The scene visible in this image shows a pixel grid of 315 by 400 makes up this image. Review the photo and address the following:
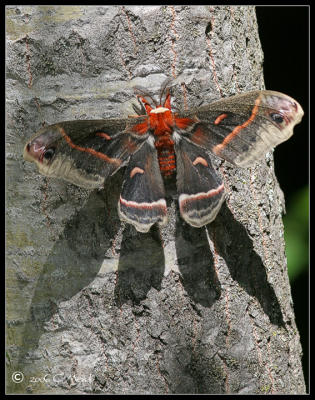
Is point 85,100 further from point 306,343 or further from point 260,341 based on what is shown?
point 306,343

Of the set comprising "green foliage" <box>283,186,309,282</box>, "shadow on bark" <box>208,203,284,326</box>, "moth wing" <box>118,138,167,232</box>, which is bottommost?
"green foliage" <box>283,186,309,282</box>

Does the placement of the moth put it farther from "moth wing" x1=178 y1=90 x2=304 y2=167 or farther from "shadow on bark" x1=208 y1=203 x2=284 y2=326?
"shadow on bark" x1=208 y1=203 x2=284 y2=326

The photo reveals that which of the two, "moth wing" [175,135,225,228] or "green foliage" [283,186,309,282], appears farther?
"green foliage" [283,186,309,282]

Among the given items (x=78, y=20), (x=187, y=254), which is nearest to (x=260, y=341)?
(x=187, y=254)

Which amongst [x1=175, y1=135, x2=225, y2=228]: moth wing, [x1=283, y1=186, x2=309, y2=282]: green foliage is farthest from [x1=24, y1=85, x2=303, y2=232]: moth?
[x1=283, y1=186, x2=309, y2=282]: green foliage

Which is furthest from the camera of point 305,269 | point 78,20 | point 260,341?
point 305,269

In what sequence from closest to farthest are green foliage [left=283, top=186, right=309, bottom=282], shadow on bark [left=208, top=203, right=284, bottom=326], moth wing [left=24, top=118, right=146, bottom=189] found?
moth wing [left=24, top=118, right=146, bottom=189]
shadow on bark [left=208, top=203, right=284, bottom=326]
green foliage [left=283, top=186, right=309, bottom=282]

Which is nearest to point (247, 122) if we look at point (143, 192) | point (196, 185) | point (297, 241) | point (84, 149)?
point (196, 185)

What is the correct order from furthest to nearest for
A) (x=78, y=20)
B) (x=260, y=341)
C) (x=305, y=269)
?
(x=305, y=269) < (x=260, y=341) < (x=78, y=20)

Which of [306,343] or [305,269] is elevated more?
[305,269]
